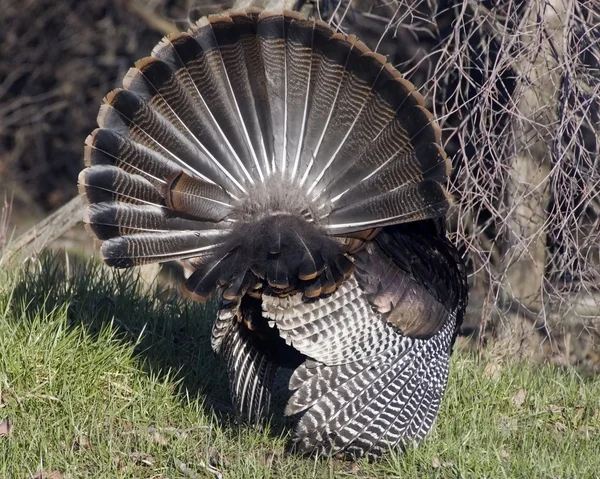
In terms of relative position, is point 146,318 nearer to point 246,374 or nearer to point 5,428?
point 246,374

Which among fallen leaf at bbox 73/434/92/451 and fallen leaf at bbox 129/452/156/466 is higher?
fallen leaf at bbox 73/434/92/451

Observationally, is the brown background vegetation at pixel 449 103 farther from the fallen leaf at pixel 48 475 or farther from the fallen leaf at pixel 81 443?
the fallen leaf at pixel 48 475

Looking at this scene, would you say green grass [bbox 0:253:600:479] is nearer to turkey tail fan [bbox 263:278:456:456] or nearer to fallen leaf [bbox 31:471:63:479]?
fallen leaf [bbox 31:471:63:479]

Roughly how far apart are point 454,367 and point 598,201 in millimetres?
1600

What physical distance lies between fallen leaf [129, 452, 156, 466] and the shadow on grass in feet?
1.98

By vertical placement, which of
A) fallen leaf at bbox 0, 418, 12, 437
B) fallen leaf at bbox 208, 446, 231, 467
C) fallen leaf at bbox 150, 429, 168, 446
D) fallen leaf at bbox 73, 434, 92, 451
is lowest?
fallen leaf at bbox 208, 446, 231, 467

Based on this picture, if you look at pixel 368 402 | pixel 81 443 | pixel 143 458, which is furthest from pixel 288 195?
pixel 81 443

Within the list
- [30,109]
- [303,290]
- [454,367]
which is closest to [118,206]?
[303,290]

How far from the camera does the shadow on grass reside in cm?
569

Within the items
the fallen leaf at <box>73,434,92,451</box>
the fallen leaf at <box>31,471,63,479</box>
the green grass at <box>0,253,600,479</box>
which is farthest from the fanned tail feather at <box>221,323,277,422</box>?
the fallen leaf at <box>31,471,63,479</box>

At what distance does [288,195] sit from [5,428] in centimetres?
198

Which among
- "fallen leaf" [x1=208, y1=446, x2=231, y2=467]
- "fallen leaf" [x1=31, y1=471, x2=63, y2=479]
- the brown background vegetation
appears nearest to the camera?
"fallen leaf" [x1=31, y1=471, x2=63, y2=479]

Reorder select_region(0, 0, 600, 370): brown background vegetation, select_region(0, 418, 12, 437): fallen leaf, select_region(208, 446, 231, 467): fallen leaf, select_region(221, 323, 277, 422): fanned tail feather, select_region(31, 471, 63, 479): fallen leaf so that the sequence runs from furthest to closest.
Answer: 1. select_region(0, 0, 600, 370): brown background vegetation
2. select_region(221, 323, 277, 422): fanned tail feather
3. select_region(208, 446, 231, 467): fallen leaf
4. select_region(0, 418, 12, 437): fallen leaf
5. select_region(31, 471, 63, 479): fallen leaf

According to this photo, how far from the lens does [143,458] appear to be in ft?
16.2
